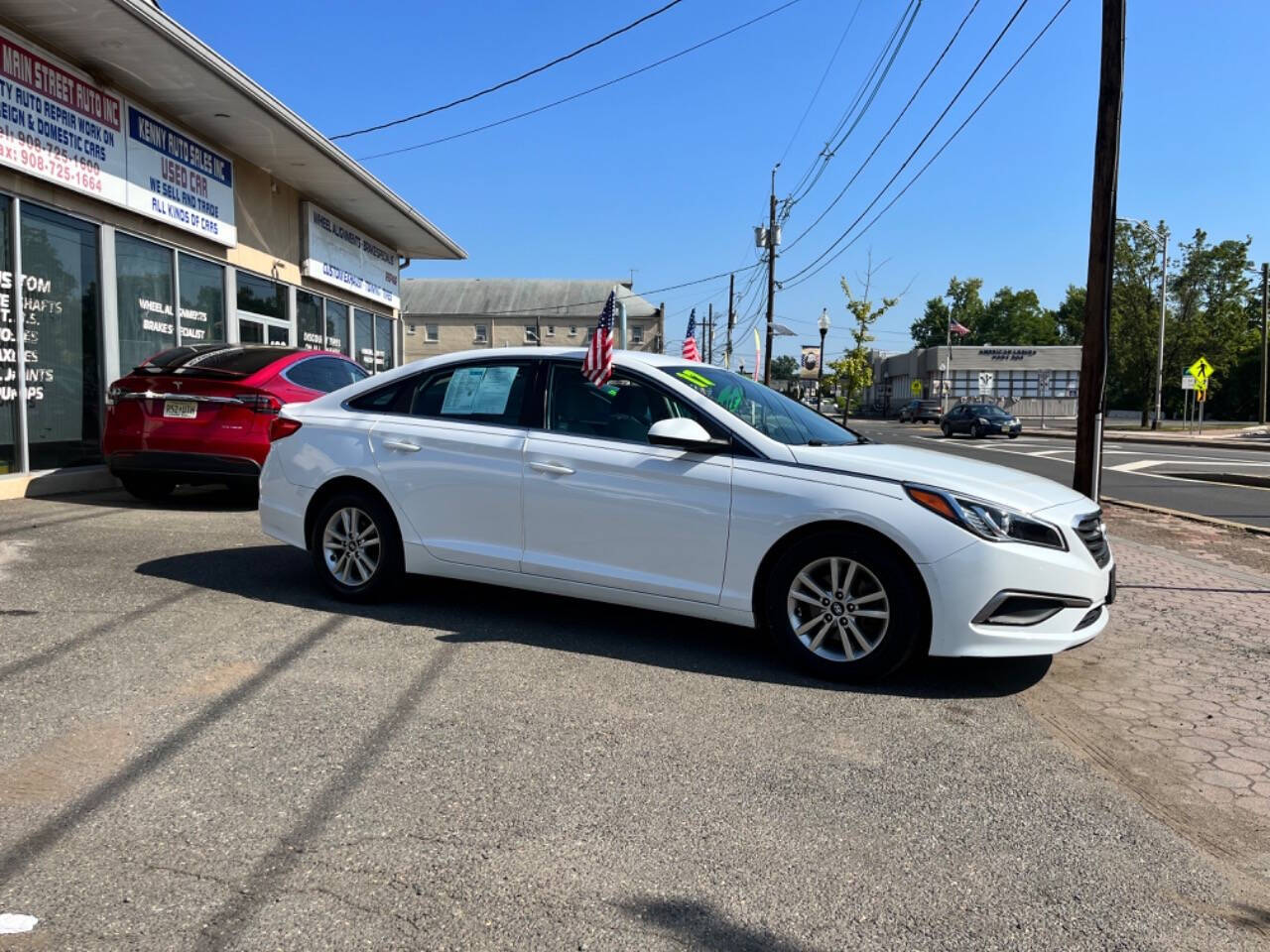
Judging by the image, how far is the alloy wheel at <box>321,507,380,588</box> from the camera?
567cm

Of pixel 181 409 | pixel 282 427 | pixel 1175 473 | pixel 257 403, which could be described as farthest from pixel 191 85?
pixel 1175 473

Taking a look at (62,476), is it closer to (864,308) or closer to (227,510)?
(227,510)

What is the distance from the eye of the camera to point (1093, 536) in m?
4.66

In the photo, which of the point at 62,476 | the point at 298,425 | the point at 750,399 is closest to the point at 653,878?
the point at 750,399

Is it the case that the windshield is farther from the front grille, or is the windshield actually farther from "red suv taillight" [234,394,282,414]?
"red suv taillight" [234,394,282,414]

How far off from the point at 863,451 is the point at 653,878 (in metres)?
2.75

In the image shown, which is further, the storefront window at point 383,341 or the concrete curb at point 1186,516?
the storefront window at point 383,341

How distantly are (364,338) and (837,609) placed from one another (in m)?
17.8

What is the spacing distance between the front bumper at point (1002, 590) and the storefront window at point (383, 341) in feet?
60.9

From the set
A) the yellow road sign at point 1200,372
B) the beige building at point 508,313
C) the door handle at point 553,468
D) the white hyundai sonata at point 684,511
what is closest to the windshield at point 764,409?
the white hyundai sonata at point 684,511

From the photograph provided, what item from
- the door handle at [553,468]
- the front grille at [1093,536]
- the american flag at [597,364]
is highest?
the american flag at [597,364]

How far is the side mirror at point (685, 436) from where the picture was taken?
4684 millimetres

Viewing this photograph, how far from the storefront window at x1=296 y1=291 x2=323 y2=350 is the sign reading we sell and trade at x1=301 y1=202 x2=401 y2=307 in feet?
1.42

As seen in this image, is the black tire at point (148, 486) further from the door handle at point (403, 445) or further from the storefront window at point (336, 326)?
the storefront window at point (336, 326)
